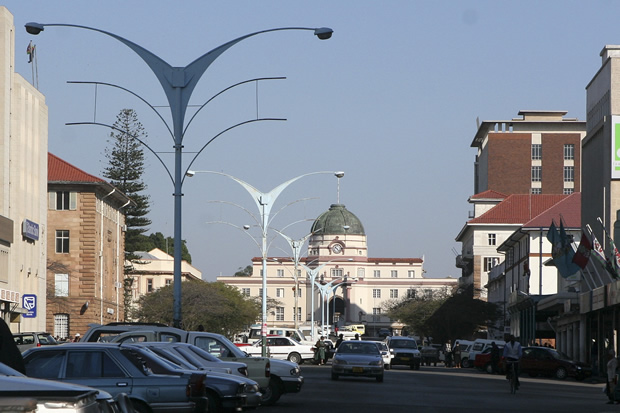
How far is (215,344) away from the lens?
22.8m

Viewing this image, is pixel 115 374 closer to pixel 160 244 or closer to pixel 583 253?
pixel 583 253

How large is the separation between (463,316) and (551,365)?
167 feet

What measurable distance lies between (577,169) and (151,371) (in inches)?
4668

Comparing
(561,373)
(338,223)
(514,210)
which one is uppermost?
(338,223)

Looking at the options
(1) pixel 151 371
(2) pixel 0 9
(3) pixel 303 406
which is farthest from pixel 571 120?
(1) pixel 151 371

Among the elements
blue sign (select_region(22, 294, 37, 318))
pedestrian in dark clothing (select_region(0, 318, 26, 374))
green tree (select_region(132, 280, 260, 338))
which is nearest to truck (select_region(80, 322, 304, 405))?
pedestrian in dark clothing (select_region(0, 318, 26, 374))

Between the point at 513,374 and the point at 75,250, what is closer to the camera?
the point at 513,374

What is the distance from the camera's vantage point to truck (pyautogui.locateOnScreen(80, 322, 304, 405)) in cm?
2184

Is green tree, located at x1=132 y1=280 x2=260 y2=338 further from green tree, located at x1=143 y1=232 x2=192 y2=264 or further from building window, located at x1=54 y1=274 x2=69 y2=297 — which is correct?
green tree, located at x1=143 y1=232 x2=192 y2=264

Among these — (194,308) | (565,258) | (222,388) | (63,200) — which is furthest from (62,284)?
(222,388)

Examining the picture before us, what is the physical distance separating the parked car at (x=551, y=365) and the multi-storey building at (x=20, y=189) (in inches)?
889

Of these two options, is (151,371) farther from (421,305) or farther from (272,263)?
(272,263)

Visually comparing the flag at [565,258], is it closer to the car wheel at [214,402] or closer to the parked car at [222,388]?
the parked car at [222,388]

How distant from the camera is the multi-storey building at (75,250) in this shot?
8025 centimetres
